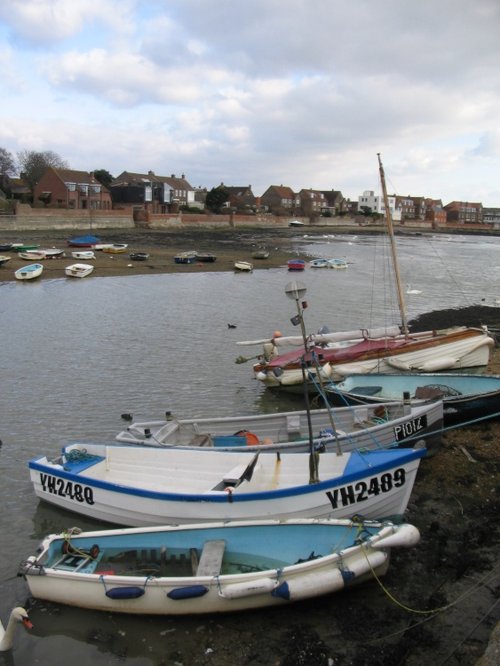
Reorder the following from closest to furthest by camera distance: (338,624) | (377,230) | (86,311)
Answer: (338,624)
(86,311)
(377,230)

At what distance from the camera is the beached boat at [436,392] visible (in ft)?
47.9

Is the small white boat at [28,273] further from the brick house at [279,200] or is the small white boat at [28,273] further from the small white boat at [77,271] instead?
the brick house at [279,200]

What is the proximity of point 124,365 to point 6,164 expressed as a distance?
11411 centimetres

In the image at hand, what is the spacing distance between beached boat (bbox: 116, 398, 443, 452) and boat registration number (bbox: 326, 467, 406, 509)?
191cm


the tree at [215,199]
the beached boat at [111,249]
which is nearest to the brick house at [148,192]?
the tree at [215,199]

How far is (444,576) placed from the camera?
937cm

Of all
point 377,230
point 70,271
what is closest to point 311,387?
point 70,271

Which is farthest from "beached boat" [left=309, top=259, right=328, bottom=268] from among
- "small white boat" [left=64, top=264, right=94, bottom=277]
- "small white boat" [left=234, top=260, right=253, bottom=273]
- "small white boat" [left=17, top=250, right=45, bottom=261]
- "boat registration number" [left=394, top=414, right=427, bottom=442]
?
"boat registration number" [left=394, top=414, right=427, bottom=442]

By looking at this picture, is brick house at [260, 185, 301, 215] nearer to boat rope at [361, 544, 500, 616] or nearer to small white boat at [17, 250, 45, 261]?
small white boat at [17, 250, 45, 261]

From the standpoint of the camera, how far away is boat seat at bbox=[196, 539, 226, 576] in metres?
8.80

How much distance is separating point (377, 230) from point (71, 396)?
151695 mm

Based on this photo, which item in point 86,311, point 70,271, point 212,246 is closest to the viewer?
point 86,311

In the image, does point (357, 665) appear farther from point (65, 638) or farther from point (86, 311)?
point (86, 311)

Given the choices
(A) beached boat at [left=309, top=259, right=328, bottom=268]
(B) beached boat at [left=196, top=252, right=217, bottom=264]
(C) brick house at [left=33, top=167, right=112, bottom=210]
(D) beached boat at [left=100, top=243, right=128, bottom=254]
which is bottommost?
(A) beached boat at [left=309, top=259, right=328, bottom=268]
